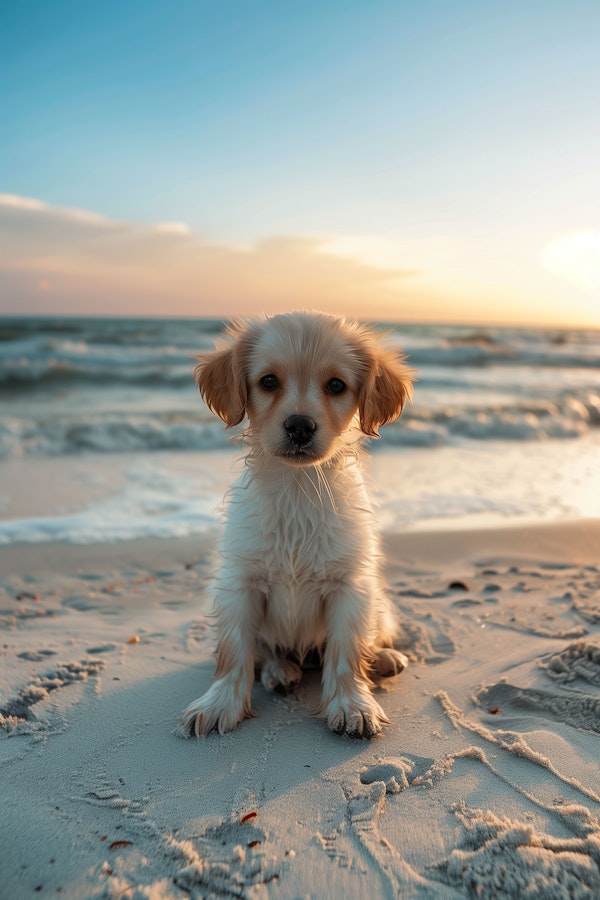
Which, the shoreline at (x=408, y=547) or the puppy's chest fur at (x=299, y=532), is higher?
the puppy's chest fur at (x=299, y=532)

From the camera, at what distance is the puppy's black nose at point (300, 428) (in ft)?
8.50

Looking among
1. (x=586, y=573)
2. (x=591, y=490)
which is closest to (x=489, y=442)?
(x=591, y=490)

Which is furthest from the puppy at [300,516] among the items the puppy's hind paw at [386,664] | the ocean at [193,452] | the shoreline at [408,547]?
the shoreline at [408,547]

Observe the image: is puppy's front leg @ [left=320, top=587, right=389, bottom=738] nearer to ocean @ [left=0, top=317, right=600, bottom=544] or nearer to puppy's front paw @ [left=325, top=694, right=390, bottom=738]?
puppy's front paw @ [left=325, top=694, right=390, bottom=738]

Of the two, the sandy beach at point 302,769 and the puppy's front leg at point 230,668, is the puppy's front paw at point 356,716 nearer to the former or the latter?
the sandy beach at point 302,769

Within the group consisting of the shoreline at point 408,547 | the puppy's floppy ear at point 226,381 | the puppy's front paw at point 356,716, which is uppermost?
the puppy's floppy ear at point 226,381

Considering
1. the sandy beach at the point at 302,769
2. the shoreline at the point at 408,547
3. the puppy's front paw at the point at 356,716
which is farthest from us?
the shoreline at the point at 408,547

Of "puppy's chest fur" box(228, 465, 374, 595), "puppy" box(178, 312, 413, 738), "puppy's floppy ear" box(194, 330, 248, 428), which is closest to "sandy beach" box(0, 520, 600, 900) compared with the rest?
"puppy" box(178, 312, 413, 738)

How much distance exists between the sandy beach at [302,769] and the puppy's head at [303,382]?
1091mm

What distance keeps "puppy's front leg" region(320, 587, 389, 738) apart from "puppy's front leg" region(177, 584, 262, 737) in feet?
0.98

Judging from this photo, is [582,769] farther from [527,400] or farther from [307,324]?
[527,400]

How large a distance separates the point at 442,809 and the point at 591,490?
5.75 meters

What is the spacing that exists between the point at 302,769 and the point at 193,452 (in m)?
7.33

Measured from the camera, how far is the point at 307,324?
2771 mm
